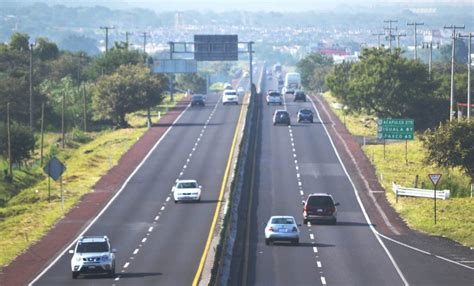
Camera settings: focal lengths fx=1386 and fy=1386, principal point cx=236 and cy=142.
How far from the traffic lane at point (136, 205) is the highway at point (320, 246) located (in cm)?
536

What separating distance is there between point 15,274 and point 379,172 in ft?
140

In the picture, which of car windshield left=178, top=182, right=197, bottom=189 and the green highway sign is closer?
car windshield left=178, top=182, right=197, bottom=189

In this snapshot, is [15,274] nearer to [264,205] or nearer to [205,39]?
[264,205]

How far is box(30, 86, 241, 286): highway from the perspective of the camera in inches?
2051

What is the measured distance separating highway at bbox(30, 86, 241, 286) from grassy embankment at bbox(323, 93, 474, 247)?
1053 centimetres

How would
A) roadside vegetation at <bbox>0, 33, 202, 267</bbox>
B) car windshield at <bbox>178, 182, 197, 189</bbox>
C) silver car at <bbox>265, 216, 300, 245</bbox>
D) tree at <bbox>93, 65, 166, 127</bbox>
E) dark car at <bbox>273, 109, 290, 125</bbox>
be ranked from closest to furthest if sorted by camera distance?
silver car at <bbox>265, 216, 300, 245</bbox> < roadside vegetation at <bbox>0, 33, 202, 267</bbox> < car windshield at <bbox>178, 182, 197, 189</bbox> < dark car at <bbox>273, 109, 290, 125</bbox> < tree at <bbox>93, 65, 166, 127</bbox>

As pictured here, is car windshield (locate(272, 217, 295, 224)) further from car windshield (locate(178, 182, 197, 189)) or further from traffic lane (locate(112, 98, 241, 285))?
car windshield (locate(178, 182, 197, 189))

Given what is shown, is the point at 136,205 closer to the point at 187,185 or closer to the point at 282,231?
the point at 187,185

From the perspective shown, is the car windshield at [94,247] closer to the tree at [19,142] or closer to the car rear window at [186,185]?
the car rear window at [186,185]

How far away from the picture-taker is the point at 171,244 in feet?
201

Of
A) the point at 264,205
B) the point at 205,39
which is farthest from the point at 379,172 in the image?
the point at 205,39

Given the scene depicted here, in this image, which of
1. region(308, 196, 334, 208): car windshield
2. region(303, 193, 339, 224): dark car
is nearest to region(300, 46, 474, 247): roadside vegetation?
region(303, 193, 339, 224): dark car

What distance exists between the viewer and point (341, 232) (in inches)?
2643

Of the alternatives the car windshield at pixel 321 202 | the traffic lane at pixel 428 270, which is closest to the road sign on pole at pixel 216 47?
the car windshield at pixel 321 202
